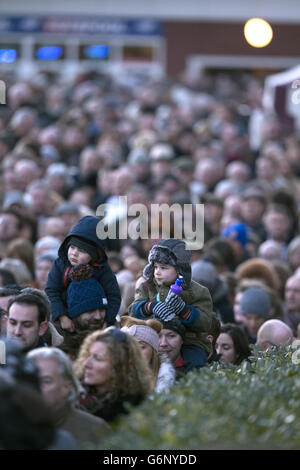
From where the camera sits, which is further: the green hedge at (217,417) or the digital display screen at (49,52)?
the digital display screen at (49,52)

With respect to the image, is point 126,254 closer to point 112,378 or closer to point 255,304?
point 255,304

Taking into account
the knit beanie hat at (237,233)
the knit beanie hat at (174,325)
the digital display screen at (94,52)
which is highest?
the digital display screen at (94,52)

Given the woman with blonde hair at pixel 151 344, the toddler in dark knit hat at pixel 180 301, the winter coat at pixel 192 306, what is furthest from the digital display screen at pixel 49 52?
the woman with blonde hair at pixel 151 344

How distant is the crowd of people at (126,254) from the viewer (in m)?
5.65

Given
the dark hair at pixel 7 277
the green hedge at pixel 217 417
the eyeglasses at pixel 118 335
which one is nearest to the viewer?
the green hedge at pixel 217 417

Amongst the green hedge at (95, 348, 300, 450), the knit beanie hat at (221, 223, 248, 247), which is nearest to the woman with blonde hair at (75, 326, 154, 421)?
the green hedge at (95, 348, 300, 450)

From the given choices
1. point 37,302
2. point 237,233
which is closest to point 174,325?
point 37,302

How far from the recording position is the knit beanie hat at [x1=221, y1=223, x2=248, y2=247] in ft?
39.1

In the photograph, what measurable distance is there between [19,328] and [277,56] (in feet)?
109

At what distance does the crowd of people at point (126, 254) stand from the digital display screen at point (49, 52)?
14.5m

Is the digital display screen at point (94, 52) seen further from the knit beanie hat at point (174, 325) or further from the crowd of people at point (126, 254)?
the knit beanie hat at point (174, 325)

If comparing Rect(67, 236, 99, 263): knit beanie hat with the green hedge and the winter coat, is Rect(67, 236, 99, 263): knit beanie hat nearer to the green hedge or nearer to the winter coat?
the winter coat

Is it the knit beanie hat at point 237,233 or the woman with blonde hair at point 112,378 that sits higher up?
the knit beanie hat at point 237,233

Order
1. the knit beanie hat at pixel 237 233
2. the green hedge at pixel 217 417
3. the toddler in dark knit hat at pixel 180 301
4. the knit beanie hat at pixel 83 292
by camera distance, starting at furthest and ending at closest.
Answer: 1. the knit beanie hat at pixel 237 233
2. the knit beanie hat at pixel 83 292
3. the toddler in dark knit hat at pixel 180 301
4. the green hedge at pixel 217 417
